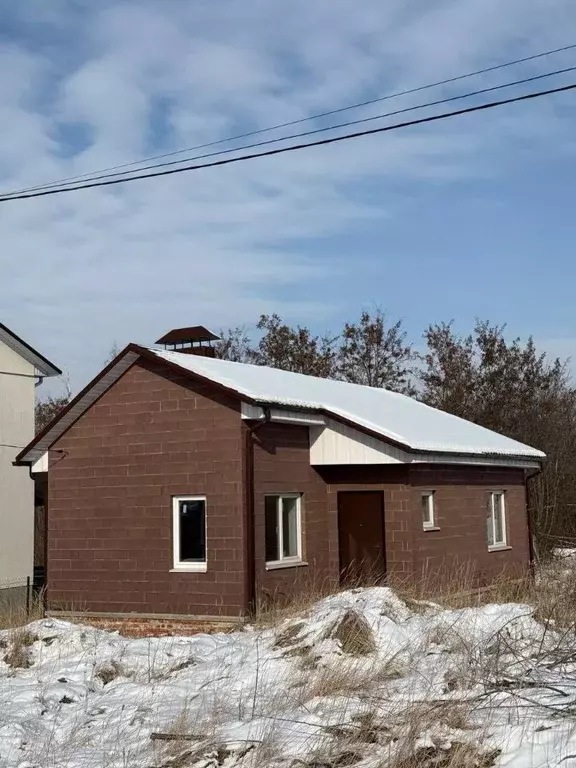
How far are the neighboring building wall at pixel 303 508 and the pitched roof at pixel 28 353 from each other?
386 inches

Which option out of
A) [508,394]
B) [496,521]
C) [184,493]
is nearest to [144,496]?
[184,493]

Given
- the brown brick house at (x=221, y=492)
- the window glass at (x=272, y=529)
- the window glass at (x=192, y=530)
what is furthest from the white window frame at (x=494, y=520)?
the window glass at (x=192, y=530)

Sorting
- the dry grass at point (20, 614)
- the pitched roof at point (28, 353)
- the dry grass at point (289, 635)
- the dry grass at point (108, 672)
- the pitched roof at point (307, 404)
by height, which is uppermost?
the pitched roof at point (28, 353)

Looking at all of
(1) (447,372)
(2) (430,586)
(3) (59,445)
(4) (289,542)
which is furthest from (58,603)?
(1) (447,372)

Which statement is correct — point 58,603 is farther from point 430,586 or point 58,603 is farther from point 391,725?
point 391,725

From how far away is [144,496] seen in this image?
658 inches

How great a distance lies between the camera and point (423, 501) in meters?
18.2

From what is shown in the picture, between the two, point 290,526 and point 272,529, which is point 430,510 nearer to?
point 290,526

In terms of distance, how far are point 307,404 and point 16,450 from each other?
9.88 m

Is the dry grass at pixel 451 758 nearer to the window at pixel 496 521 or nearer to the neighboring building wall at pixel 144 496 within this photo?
the neighboring building wall at pixel 144 496

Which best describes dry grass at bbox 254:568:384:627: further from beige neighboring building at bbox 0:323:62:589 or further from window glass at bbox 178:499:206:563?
beige neighboring building at bbox 0:323:62:589

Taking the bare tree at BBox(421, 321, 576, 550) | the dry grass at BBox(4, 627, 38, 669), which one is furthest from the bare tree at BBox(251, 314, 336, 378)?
the dry grass at BBox(4, 627, 38, 669)

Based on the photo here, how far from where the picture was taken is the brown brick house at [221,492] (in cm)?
1581

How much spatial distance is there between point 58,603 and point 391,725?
38.1 ft
